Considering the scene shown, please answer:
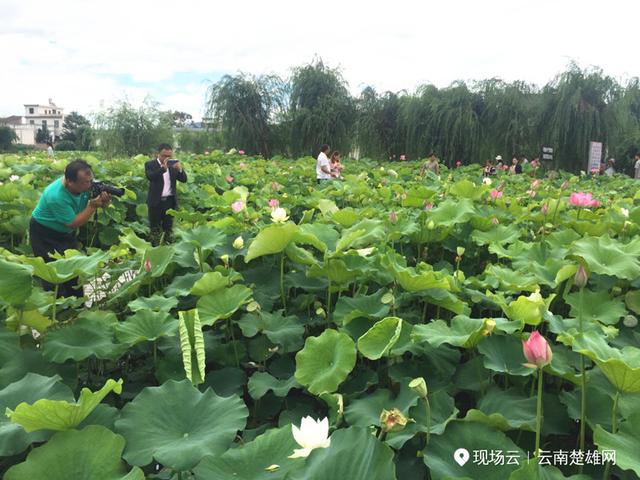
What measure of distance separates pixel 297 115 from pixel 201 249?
1432 cm

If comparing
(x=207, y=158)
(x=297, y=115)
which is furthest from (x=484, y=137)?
Answer: (x=207, y=158)

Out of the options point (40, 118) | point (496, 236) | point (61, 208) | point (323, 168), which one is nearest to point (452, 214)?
point (496, 236)

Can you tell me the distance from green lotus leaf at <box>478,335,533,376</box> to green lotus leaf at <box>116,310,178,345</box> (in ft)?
1.98

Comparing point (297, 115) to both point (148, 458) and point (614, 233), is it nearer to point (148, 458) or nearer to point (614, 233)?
point (614, 233)

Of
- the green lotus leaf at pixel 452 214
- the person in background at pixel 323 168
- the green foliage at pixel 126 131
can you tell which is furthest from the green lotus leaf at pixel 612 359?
the green foliage at pixel 126 131

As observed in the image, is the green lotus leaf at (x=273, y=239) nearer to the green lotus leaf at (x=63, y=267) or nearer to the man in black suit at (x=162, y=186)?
the green lotus leaf at (x=63, y=267)

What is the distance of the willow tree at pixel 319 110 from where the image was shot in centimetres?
1491

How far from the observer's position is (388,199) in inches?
108

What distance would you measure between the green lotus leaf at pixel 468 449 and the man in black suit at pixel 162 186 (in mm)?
3840

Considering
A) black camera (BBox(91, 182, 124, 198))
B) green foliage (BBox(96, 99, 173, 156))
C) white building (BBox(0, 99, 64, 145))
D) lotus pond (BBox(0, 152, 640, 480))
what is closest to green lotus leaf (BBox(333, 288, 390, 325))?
lotus pond (BBox(0, 152, 640, 480))

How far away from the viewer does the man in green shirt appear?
2717 mm

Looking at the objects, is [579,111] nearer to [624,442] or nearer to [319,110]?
[319,110]

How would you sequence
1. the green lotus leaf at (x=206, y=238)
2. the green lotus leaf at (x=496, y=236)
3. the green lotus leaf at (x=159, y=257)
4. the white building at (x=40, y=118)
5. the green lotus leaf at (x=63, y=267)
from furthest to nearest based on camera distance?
the white building at (x=40, y=118), the green lotus leaf at (x=496, y=236), the green lotus leaf at (x=206, y=238), the green lotus leaf at (x=159, y=257), the green lotus leaf at (x=63, y=267)

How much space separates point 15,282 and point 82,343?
0.18 metres
